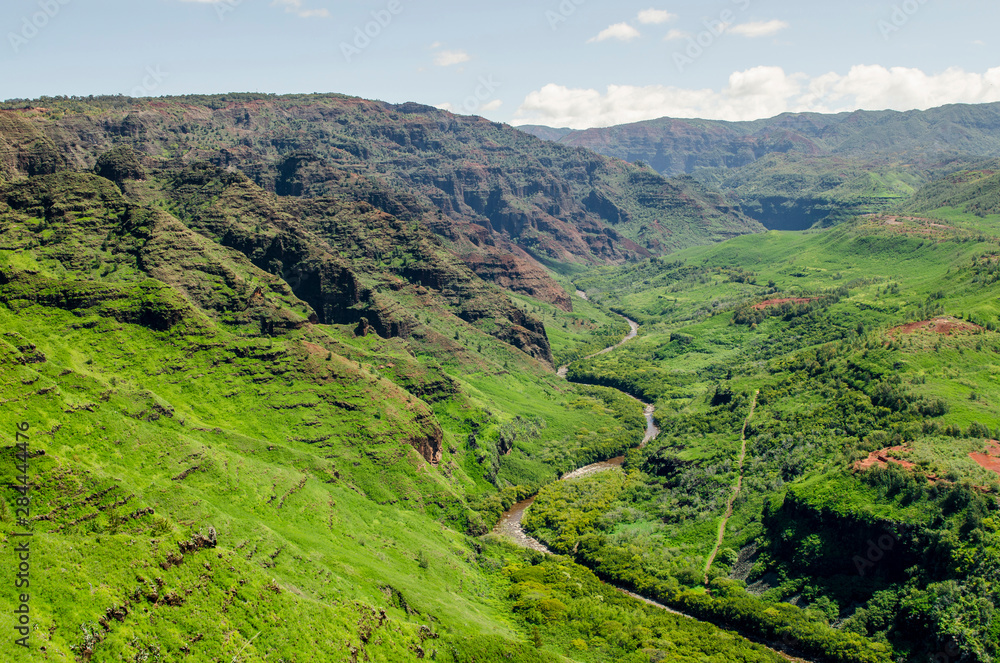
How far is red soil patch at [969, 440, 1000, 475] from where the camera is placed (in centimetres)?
15750

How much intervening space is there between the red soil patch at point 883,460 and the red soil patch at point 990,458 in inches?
537

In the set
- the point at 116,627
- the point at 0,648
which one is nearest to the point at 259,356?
the point at 116,627

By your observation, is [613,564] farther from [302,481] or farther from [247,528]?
[247,528]

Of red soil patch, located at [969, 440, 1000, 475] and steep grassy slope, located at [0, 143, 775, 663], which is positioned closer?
steep grassy slope, located at [0, 143, 775, 663]

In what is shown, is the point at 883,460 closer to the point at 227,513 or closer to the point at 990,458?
the point at 990,458

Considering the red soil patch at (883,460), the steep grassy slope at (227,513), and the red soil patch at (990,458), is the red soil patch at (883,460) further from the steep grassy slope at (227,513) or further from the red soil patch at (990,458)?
the steep grassy slope at (227,513)

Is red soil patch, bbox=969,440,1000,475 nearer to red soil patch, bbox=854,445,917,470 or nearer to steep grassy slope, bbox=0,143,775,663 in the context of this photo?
red soil patch, bbox=854,445,917,470

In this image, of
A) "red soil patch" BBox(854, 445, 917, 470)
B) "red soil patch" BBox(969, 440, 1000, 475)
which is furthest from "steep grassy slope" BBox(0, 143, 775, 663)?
"red soil patch" BBox(969, 440, 1000, 475)

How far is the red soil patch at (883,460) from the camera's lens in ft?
541

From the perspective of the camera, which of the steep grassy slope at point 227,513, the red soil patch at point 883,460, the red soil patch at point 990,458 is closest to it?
the steep grassy slope at point 227,513

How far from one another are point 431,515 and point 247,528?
63334 mm

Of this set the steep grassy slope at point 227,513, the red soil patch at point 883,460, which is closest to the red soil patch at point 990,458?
the red soil patch at point 883,460

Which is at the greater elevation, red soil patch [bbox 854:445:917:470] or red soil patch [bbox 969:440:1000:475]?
red soil patch [bbox 969:440:1000:475]

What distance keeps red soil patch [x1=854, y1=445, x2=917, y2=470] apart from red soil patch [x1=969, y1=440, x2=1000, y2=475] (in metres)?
13.6
